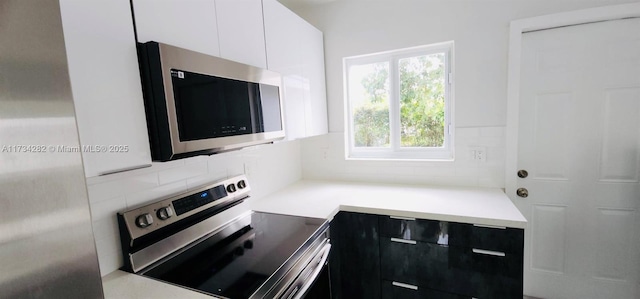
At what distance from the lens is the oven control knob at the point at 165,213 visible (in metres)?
1.21

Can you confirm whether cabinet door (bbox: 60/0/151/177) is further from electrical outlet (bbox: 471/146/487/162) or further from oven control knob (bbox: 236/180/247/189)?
electrical outlet (bbox: 471/146/487/162)

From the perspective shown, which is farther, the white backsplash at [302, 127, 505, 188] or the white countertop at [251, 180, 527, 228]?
the white backsplash at [302, 127, 505, 188]

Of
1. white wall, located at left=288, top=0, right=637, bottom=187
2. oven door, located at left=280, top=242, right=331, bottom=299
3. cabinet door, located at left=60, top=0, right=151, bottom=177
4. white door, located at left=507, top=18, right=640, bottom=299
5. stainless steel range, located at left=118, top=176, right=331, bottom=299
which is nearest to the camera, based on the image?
cabinet door, located at left=60, top=0, right=151, bottom=177

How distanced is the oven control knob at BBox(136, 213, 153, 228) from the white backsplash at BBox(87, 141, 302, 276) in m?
0.08

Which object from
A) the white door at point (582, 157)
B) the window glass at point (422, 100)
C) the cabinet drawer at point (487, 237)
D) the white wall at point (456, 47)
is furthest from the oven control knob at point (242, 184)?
the white door at point (582, 157)

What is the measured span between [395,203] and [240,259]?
1.05 m

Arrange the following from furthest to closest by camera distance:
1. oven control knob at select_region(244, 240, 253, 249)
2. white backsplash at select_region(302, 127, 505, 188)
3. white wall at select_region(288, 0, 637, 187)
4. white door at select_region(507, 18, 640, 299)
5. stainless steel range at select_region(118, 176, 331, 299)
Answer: white backsplash at select_region(302, 127, 505, 188)
white wall at select_region(288, 0, 637, 187)
white door at select_region(507, 18, 640, 299)
oven control knob at select_region(244, 240, 253, 249)
stainless steel range at select_region(118, 176, 331, 299)

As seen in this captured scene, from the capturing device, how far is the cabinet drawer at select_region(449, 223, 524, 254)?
Answer: 4.80 ft

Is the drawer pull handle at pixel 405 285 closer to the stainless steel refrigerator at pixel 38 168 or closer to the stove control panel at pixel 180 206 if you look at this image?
the stove control panel at pixel 180 206

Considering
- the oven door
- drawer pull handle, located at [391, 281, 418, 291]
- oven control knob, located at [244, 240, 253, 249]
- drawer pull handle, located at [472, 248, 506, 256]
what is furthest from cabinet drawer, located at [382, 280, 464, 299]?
oven control knob, located at [244, 240, 253, 249]

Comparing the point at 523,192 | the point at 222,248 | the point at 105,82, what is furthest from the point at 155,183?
the point at 523,192

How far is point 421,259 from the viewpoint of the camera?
1.66 meters

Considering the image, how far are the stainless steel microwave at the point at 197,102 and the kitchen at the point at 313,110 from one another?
0.05m

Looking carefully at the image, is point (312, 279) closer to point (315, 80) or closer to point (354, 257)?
point (354, 257)
